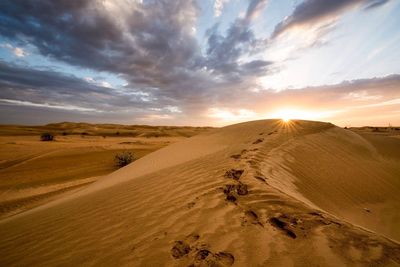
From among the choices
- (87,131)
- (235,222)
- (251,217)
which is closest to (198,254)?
(235,222)

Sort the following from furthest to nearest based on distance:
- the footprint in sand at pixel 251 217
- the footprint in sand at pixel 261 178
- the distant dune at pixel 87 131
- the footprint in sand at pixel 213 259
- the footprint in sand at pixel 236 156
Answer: the distant dune at pixel 87 131 < the footprint in sand at pixel 236 156 < the footprint in sand at pixel 261 178 < the footprint in sand at pixel 251 217 < the footprint in sand at pixel 213 259

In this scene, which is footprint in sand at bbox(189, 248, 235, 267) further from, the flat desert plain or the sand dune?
the flat desert plain

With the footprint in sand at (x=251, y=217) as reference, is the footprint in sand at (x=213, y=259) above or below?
below

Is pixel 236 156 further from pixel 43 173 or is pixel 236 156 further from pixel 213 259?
pixel 43 173

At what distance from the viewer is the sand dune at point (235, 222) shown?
203cm

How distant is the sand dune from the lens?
6.67ft

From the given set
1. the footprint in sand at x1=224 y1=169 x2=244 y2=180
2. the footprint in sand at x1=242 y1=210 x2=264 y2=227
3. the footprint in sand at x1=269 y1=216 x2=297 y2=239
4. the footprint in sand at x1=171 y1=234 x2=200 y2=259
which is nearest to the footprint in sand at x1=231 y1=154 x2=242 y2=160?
the footprint in sand at x1=224 y1=169 x2=244 y2=180

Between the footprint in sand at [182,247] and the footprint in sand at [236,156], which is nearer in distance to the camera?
the footprint in sand at [182,247]

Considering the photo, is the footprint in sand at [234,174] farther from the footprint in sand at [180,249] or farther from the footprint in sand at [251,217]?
the footprint in sand at [180,249]

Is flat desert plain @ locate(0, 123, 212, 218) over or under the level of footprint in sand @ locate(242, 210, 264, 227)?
under

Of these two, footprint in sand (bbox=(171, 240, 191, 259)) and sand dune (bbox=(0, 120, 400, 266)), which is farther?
footprint in sand (bbox=(171, 240, 191, 259))

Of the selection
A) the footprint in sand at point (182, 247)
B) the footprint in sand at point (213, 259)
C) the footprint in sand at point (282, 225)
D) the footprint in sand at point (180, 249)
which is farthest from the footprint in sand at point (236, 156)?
the footprint in sand at point (213, 259)

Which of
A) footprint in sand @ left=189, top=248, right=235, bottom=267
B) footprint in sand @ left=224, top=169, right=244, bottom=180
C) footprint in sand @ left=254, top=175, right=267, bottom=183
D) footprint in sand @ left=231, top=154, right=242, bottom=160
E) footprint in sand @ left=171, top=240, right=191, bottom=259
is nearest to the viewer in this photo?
footprint in sand @ left=189, top=248, right=235, bottom=267

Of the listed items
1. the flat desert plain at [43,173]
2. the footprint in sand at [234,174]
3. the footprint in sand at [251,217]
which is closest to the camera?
the footprint in sand at [251,217]
